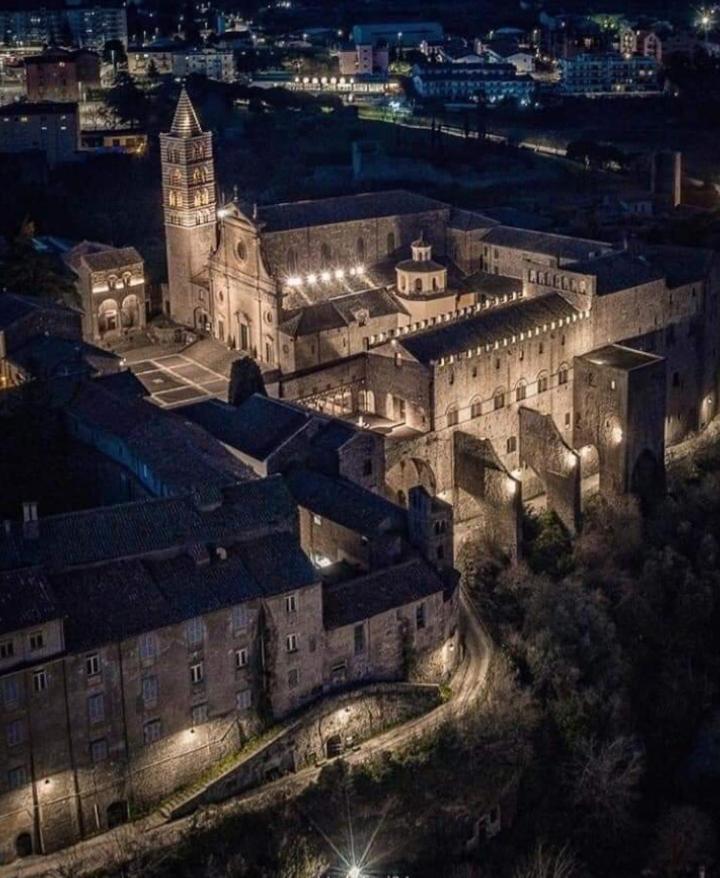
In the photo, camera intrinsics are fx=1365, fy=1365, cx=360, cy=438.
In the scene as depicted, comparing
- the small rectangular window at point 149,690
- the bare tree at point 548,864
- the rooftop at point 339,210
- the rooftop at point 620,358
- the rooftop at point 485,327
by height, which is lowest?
the bare tree at point 548,864

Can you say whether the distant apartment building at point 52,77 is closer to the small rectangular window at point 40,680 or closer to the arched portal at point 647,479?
the arched portal at point 647,479

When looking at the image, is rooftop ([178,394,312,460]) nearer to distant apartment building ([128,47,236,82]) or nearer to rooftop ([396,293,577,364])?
rooftop ([396,293,577,364])

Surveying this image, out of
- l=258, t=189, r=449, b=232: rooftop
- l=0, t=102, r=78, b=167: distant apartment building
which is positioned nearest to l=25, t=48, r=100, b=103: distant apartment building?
l=0, t=102, r=78, b=167: distant apartment building

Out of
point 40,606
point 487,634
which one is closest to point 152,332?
point 487,634

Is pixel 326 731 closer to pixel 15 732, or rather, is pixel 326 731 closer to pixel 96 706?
pixel 96 706

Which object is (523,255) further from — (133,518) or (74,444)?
(133,518)

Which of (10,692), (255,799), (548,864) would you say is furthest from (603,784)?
(10,692)

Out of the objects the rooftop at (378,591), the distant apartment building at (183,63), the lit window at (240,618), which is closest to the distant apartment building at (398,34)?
the distant apartment building at (183,63)

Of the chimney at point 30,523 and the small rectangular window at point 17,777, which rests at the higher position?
the chimney at point 30,523
